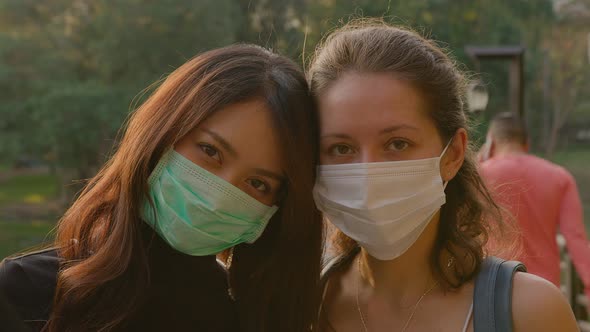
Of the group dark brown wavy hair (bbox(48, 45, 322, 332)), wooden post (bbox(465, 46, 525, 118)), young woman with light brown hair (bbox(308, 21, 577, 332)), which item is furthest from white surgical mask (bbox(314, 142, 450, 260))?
wooden post (bbox(465, 46, 525, 118))

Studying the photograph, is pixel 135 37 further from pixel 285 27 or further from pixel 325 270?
pixel 325 270

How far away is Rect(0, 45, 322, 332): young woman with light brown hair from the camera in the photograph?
2.22 metres

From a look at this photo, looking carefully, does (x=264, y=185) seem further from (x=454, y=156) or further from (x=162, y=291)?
(x=454, y=156)

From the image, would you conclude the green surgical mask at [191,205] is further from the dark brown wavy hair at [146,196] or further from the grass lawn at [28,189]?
the grass lawn at [28,189]

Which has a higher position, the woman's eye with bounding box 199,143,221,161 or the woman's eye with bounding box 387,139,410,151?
the woman's eye with bounding box 199,143,221,161

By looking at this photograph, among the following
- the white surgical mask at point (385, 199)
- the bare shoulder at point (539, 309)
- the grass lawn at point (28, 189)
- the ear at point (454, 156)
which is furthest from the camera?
the grass lawn at point (28, 189)

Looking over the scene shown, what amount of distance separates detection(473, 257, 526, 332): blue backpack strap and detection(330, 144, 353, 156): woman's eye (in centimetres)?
56

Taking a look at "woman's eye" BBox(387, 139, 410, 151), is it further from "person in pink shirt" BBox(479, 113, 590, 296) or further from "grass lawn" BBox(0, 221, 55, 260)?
"grass lawn" BBox(0, 221, 55, 260)

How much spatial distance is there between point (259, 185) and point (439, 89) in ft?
2.22

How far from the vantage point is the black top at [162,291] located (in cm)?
210

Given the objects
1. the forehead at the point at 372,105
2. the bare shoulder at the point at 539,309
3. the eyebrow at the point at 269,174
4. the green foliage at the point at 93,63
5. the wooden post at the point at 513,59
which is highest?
the forehead at the point at 372,105

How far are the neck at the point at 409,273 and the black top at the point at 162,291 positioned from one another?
20.8 inches

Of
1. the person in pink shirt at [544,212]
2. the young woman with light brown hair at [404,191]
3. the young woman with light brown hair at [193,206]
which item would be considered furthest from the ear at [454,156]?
the person in pink shirt at [544,212]

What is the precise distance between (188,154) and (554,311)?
1207 mm
